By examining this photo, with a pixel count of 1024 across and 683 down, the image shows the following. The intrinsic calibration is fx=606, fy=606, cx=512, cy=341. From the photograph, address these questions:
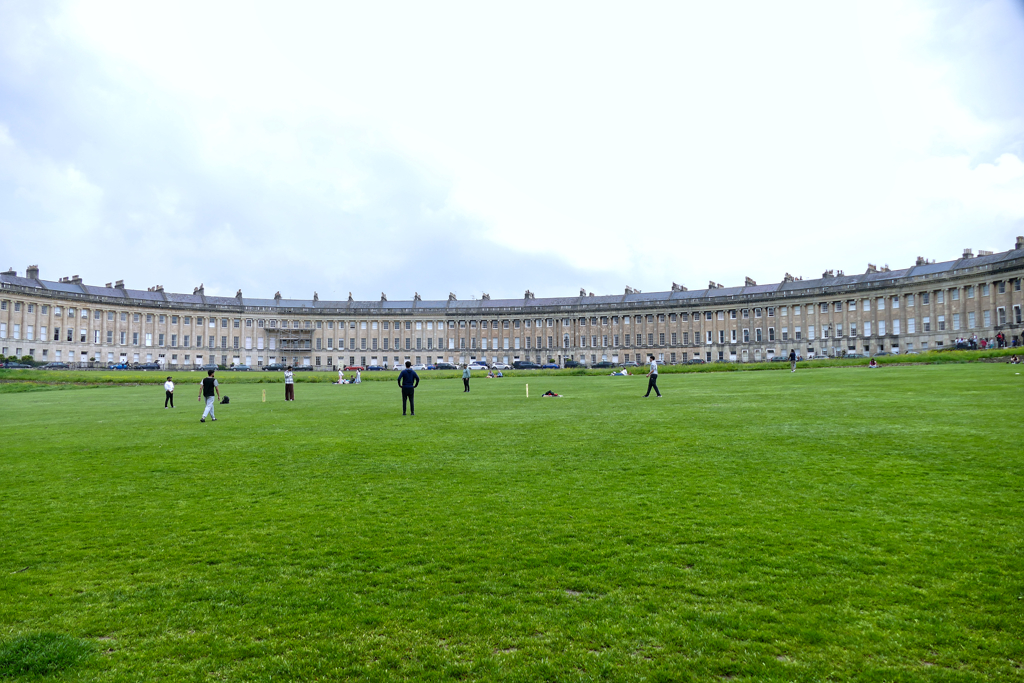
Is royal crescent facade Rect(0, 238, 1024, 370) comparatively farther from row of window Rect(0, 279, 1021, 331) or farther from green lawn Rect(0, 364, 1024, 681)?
green lawn Rect(0, 364, 1024, 681)

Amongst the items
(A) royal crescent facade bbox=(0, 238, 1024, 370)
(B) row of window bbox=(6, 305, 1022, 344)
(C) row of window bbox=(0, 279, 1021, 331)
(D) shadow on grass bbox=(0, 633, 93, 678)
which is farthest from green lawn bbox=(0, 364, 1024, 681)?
(C) row of window bbox=(0, 279, 1021, 331)

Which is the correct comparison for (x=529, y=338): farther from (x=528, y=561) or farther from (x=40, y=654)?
(x=40, y=654)

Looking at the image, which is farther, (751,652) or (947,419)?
(947,419)

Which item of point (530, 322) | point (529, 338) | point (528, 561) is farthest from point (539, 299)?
point (528, 561)

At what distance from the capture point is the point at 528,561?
6086 millimetres

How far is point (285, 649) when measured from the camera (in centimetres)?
450

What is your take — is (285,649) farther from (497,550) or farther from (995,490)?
(995,490)

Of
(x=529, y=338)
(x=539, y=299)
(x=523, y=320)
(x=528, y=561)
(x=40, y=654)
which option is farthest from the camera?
(x=539, y=299)

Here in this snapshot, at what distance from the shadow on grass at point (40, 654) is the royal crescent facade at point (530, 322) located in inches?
3833

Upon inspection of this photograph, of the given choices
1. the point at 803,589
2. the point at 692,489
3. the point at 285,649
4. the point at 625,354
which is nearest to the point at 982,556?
the point at 803,589

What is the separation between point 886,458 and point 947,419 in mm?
5964

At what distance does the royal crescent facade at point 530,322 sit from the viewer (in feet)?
293

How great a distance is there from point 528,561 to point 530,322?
117 m

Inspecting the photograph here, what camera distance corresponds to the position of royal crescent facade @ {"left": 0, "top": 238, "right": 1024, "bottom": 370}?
89.4 metres
